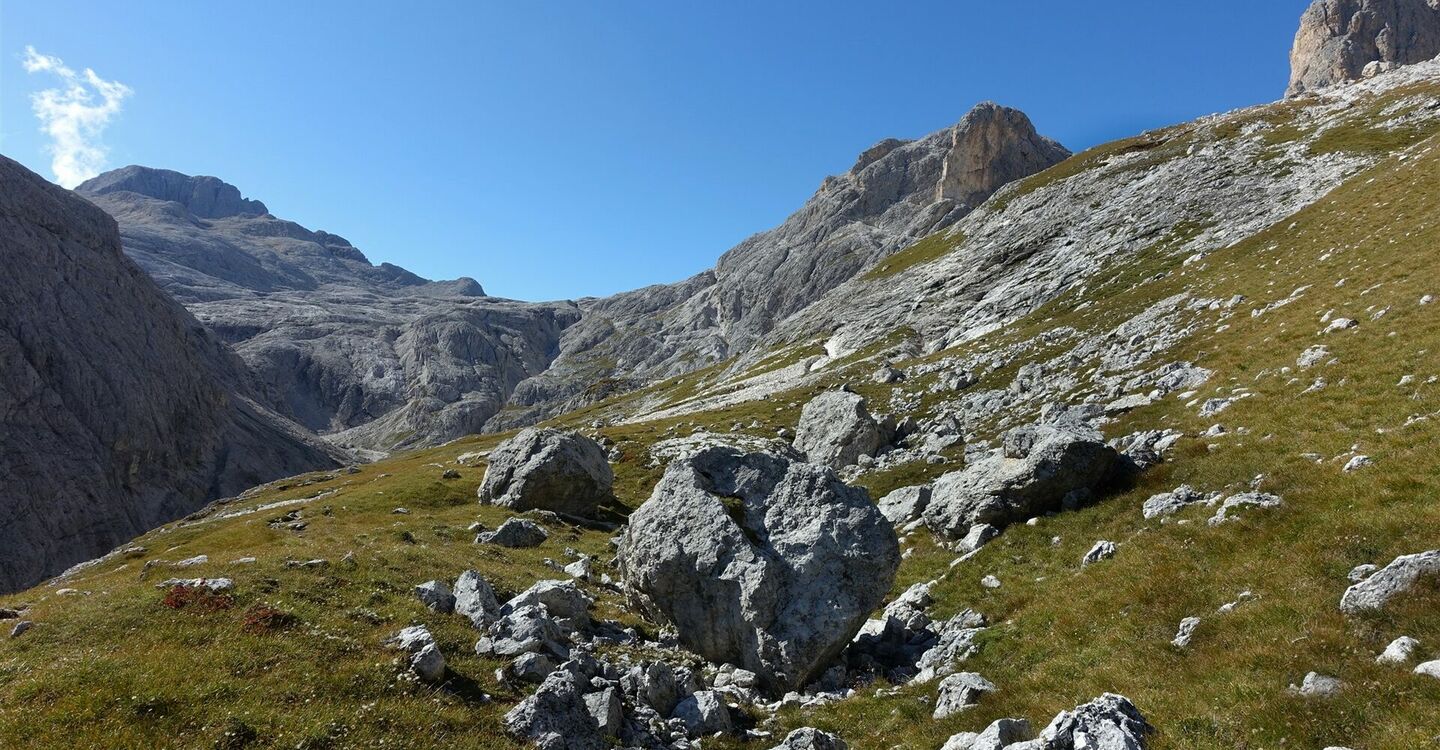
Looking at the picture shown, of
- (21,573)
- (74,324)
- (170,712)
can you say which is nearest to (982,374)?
(170,712)

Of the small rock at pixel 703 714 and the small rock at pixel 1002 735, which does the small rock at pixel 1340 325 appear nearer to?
the small rock at pixel 1002 735

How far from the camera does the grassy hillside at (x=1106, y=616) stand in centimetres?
1188

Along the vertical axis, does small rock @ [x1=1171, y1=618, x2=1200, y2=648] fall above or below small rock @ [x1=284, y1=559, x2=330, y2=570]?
below

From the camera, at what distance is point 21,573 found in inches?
4459

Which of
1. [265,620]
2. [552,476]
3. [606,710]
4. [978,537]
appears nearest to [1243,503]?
[978,537]

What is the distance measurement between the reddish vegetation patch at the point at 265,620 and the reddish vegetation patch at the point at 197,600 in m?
0.88

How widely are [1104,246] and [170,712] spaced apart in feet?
320

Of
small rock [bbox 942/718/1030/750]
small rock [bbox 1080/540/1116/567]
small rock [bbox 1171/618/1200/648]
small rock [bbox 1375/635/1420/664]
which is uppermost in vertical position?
small rock [bbox 1375/635/1420/664]

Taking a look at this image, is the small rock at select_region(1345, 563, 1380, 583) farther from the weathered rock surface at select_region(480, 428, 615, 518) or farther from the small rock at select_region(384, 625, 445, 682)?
the weathered rock surface at select_region(480, 428, 615, 518)

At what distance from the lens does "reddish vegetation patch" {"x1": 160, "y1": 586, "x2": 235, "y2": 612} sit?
17.7 meters

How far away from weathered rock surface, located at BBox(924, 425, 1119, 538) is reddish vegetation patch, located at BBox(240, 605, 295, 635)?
23.6 meters

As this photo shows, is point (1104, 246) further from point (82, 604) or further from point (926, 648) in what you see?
point (82, 604)

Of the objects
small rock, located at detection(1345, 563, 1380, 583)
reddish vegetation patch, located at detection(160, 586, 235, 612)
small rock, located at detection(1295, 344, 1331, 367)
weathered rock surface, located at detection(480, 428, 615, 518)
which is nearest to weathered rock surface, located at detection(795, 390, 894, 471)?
weathered rock surface, located at detection(480, 428, 615, 518)

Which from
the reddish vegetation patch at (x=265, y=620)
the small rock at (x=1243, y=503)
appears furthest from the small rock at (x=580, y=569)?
the small rock at (x=1243, y=503)
